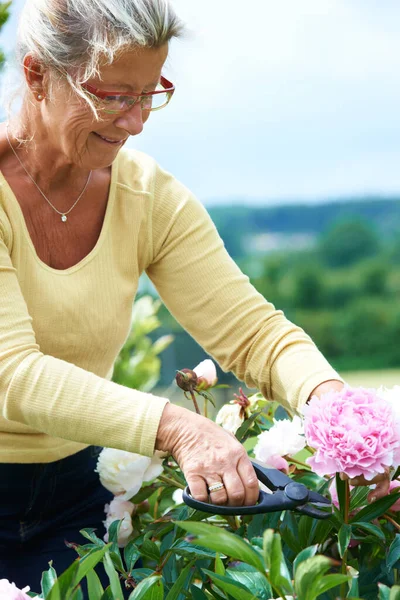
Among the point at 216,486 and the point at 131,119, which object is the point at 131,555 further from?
the point at 131,119

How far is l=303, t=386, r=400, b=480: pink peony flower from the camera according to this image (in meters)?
1.36

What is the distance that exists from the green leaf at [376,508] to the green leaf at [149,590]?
1.22 feet

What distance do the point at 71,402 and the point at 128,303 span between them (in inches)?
20.7

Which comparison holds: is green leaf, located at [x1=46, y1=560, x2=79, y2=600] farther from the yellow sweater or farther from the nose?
the nose

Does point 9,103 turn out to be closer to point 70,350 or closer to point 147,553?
point 70,350

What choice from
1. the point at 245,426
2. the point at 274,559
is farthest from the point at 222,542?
the point at 245,426

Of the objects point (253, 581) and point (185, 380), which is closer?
point (253, 581)

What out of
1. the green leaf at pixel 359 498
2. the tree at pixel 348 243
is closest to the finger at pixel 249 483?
the green leaf at pixel 359 498

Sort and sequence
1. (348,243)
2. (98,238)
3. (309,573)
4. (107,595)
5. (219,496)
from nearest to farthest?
(309,573) < (107,595) < (219,496) < (98,238) < (348,243)

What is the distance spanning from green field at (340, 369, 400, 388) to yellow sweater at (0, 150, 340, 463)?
12050 millimetres

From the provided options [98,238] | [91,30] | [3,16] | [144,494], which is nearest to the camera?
[91,30]

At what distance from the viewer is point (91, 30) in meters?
1.64

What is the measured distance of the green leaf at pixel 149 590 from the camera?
1.26m

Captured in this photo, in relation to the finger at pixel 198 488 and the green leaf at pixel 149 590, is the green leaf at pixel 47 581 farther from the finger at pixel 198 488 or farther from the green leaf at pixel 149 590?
the finger at pixel 198 488
